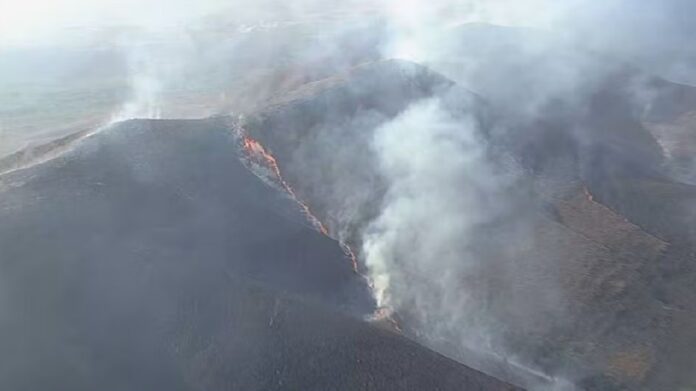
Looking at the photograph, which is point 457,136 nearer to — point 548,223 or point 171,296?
point 548,223

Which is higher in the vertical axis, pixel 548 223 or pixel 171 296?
pixel 171 296

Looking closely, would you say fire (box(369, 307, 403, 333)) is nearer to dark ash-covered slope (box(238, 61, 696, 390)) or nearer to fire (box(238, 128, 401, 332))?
fire (box(238, 128, 401, 332))

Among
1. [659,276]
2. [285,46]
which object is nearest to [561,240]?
[659,276]

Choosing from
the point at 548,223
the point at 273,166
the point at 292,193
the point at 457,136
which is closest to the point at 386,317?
the point at 292,193

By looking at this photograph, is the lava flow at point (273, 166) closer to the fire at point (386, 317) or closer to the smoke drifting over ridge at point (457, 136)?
the smoke drifting over ridge at point (457, 136)

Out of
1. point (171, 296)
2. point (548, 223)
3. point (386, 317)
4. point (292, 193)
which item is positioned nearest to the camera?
point (171, 296)

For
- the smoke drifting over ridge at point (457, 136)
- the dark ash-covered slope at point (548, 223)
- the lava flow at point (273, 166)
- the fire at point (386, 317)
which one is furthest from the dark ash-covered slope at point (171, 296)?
the dark ash-covered slope at point (548, 223)
